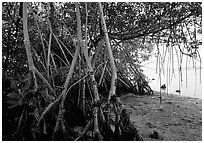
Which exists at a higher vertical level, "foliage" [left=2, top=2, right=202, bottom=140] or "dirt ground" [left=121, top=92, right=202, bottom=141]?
"foliage" [left=2, top=2, right=202, bottom=140]

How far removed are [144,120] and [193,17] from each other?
750 millimetres

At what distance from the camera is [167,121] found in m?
1.41

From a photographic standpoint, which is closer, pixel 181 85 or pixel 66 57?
pixel 181 85

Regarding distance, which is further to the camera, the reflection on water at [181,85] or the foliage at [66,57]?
the reflection on water at [181,85]

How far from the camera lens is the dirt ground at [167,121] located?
1187 millimetres

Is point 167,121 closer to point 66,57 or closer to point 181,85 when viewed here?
point 181,85

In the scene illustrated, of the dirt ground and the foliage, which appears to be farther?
the dirt ground

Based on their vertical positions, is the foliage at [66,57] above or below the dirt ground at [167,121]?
above

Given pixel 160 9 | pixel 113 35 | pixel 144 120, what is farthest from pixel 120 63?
pixel 144 120

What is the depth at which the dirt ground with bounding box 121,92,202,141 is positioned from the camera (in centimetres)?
119

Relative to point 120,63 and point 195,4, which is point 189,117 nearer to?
point 195,4

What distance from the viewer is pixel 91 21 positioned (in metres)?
1.87

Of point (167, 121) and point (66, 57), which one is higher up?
point (66, 57)

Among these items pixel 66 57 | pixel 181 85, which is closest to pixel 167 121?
pixel 181 85
